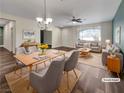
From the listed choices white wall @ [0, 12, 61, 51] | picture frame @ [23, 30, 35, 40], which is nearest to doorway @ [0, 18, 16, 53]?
white wall @ [0, 12, 61, 51]

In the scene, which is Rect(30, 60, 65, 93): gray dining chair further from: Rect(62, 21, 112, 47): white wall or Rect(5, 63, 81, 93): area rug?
Rect(62, 21, 112, 47): white wall

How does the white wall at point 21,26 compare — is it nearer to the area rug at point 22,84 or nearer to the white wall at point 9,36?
the white wall at point 9,36

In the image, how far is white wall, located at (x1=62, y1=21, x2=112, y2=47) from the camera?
7.35m

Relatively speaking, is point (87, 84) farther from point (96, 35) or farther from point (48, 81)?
point (96, 35)

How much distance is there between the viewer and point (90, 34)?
8297 millimetres

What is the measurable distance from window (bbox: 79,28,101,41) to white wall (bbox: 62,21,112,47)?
0.35m

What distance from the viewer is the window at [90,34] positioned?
25.9 ft

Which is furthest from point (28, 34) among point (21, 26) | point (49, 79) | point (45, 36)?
point (49, 79)

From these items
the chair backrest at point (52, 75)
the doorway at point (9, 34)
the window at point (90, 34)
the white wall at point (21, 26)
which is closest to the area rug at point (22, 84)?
the chair backrest at point (52, 75)

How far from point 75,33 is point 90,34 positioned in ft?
5.36

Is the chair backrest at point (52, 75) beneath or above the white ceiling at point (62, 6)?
beneath

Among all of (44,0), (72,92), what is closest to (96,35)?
(44,0)

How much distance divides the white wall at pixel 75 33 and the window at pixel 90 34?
354 millimetres

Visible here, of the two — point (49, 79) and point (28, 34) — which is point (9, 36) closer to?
point (28, 34)
